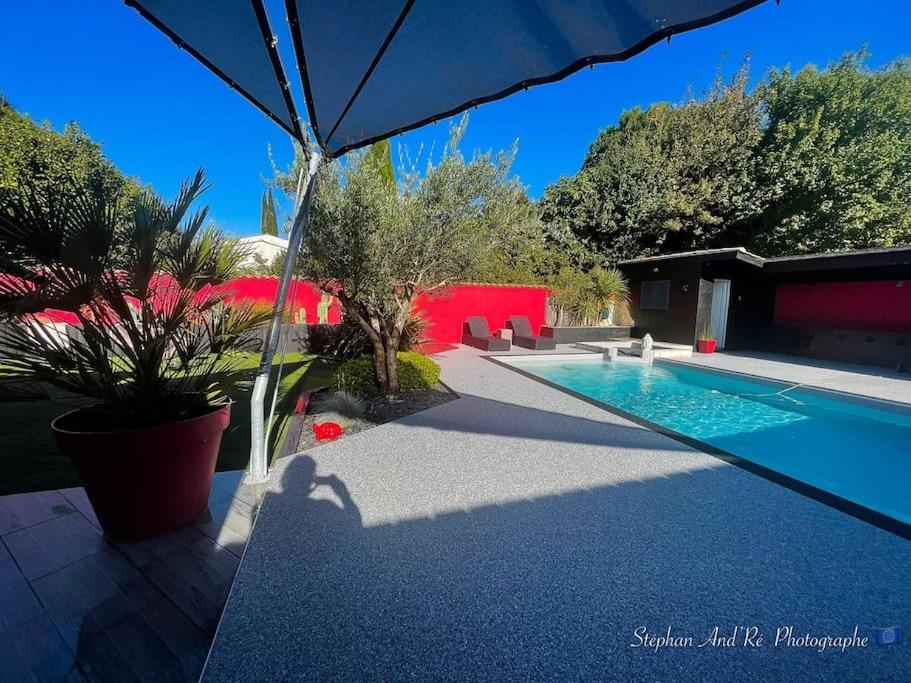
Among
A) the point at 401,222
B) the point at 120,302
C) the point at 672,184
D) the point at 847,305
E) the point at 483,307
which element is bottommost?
the point at 120,302

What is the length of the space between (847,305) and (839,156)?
727cm

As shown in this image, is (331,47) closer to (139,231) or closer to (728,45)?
(139,231)

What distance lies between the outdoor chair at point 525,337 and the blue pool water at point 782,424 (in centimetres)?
223

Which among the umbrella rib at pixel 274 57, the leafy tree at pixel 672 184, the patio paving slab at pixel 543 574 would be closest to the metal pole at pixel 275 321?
the patio paving slab at pixel 543 574

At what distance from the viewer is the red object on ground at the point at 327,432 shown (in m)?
4.55

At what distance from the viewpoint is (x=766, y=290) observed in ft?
44.2

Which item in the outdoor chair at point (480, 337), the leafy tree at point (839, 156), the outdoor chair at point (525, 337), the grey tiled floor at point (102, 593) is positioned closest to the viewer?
the grey tiled floor at point (102, 593)

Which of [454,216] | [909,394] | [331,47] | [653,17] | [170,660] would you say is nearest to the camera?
[653,17]

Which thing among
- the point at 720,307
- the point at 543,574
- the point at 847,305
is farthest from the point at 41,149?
the point at 847,305

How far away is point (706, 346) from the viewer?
1278 cm

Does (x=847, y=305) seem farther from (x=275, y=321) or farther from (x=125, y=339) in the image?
(x=125, y=339)

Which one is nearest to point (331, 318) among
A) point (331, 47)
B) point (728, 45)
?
point (331, 47)

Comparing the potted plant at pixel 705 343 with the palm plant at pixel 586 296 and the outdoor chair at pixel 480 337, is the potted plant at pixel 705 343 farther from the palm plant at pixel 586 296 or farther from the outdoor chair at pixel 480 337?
the outdoor chair at pixel 480 337

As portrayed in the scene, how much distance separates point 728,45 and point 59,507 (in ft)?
80.9
